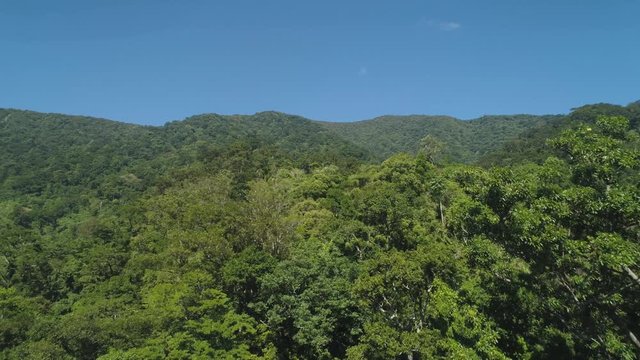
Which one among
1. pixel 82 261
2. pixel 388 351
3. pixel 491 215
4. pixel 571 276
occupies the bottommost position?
pixel 82 261

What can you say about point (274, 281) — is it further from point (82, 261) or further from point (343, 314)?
point (82, 261)

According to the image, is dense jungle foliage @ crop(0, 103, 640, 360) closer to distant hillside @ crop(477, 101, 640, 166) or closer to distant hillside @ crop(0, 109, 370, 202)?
distant hillside @ crop(0, 109, 370, 202)

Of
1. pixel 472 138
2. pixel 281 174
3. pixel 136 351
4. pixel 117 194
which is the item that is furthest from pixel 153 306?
pixel 472 138

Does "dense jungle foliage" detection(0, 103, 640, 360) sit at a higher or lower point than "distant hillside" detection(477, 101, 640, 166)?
lower

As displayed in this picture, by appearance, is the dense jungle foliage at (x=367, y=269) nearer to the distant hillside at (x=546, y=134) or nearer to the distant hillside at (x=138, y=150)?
the distant hillside at (x=138, y=150)

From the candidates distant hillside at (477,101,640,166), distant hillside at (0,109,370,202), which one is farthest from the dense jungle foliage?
distant hillside at (477,101,640,166)

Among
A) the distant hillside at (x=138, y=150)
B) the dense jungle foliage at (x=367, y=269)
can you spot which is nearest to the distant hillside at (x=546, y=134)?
the distant hillside at (x=138, y=150)

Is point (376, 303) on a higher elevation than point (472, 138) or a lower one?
lower

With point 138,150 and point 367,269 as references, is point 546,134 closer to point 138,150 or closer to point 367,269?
point 367,269

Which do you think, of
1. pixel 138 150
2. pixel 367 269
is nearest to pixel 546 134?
pixel 367 269
